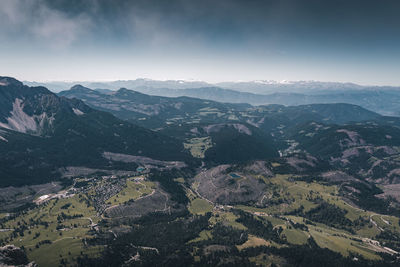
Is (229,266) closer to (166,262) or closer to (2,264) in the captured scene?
(166,262)

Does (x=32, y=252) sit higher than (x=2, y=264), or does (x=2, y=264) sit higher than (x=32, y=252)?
(x=2, y=264)

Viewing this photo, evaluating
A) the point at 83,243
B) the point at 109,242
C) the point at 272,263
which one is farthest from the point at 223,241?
the point at 83,243

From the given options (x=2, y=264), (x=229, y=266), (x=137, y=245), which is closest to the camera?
(x=2, y=264)

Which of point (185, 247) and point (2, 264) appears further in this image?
point (185, 247)

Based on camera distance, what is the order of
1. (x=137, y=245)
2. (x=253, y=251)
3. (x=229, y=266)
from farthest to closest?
(x=137, y=245)
(x=253, y=251)
(x=229, y=266)

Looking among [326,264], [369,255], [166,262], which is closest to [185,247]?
[166,262]

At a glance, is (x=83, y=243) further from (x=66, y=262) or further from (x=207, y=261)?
(x=207, y=261)

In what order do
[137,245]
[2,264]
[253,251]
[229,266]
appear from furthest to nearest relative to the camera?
[137,245] → [253,251] → [229,266] → [2,264]

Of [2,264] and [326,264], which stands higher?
[2,264]

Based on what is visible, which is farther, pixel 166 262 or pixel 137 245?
pixel 137 245
